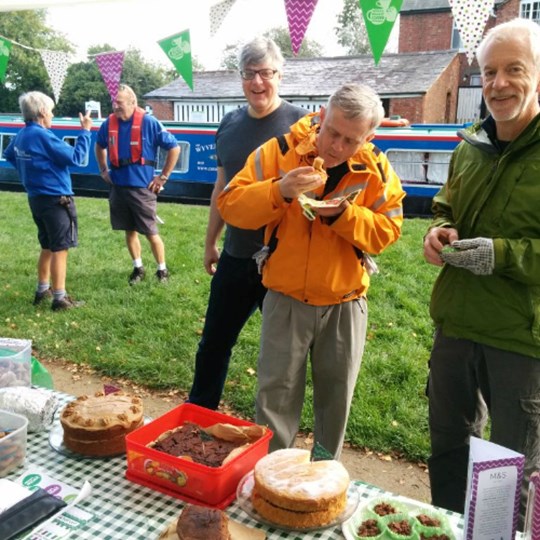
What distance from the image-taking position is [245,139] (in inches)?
110

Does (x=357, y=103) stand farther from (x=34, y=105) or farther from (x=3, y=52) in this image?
(x=3, y=52)

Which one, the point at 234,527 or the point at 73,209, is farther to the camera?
the point at 73,209

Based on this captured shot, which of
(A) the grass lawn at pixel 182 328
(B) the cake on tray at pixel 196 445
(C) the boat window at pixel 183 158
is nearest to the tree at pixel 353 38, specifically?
(C) the boat window at pixel 183 158

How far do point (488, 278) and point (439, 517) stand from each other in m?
0.85

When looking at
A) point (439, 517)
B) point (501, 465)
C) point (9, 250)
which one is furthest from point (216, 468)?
point (9, 250)

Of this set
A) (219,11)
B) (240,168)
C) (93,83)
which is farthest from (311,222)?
(93,83)

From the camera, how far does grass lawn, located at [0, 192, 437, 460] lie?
3.75m

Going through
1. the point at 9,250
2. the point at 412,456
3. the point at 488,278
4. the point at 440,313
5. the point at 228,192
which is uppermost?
the point at 228,192

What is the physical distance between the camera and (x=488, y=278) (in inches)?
78.0

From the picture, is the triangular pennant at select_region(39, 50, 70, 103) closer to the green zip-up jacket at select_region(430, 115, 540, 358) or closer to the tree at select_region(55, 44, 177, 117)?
the green zip-up jacket at select_region(430, 115, 540, 358)

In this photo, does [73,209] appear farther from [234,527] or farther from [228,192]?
[234,527]

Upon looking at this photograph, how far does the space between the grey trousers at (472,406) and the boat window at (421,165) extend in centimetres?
928

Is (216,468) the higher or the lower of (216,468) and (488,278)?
the lower

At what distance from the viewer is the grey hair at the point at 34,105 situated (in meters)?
5.21
